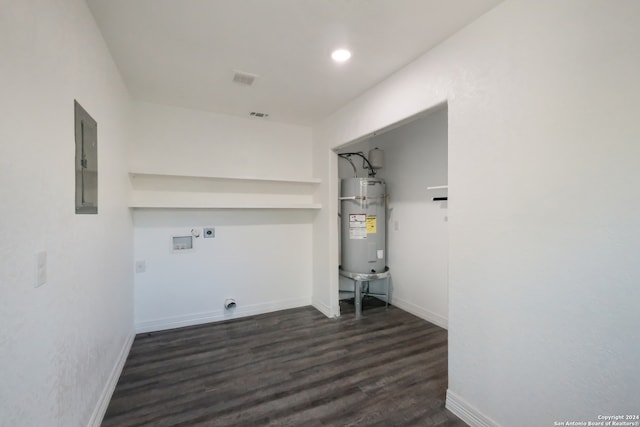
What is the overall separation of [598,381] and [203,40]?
292cm

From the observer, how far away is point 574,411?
135 centimetres


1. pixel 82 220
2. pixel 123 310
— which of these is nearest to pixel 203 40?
pixel 82 220

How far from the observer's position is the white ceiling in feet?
5.49

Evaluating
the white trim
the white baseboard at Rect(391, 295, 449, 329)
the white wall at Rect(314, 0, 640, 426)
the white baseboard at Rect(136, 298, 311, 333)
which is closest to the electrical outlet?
the white baseboard at Rect(136, 298, 311, 333)

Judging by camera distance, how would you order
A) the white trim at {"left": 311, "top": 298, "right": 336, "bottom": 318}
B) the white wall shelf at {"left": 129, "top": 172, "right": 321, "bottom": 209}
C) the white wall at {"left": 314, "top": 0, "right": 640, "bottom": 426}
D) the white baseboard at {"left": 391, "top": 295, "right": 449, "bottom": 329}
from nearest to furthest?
the white wall at {"left": 314, "top": 0, "right": 640, "bottom": 426} → the white wall shelf at {"left": 129, "top": 172, "right": 321, "bottom": 209} → the white baseboard at {"left": 391, "top": 295, "right": 449, "bottom": 329} → the white trim at {"left": 311, "top": 298, "right": 336, "bottom": 318}

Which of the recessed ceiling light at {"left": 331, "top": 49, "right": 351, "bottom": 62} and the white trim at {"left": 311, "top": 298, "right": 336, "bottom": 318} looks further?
the white trim at {"left": 311, "top": 298, "right": 336, "bottom": 318}

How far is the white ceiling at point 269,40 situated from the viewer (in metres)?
1.67

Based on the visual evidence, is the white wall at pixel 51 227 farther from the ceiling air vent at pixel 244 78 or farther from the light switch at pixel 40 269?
the ceiling air vent at pixel 244 78

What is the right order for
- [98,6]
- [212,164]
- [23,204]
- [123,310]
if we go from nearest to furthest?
[23,204], [98,6], [123,310], [212,164]

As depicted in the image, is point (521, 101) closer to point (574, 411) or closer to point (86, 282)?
point (574, 411)

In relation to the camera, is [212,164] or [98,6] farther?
[212,164]

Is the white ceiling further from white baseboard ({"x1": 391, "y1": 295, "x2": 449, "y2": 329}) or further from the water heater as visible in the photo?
white baseboard ({"x1": 391, "y1": 295, "x2": 449, "y2": 329})

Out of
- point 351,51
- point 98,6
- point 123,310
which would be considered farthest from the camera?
point 123,310

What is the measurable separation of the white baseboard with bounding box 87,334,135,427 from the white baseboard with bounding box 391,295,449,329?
3.07 metres
